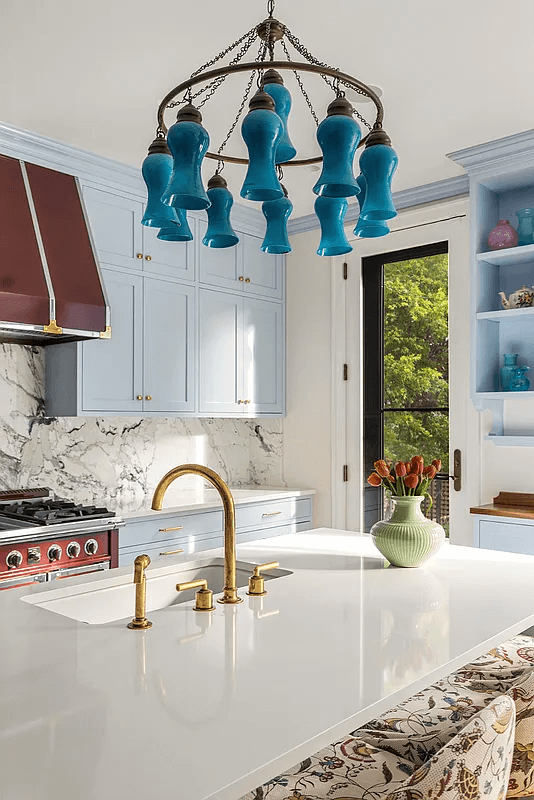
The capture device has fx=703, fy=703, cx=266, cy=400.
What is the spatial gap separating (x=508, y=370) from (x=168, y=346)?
184 cm

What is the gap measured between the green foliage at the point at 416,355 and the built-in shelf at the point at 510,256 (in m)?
0.44

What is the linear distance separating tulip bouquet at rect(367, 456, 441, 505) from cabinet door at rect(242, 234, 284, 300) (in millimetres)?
2561

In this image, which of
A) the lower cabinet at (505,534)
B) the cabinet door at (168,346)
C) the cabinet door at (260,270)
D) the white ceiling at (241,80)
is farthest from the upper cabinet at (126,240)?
the lower cabinet at (505,534)

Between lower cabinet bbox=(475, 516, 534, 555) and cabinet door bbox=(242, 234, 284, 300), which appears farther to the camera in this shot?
cabinet door bbox=(242, 234, 284, 300)

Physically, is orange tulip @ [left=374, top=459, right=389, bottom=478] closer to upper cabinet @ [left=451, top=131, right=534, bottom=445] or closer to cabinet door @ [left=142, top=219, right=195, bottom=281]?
upper cabinet @ [left=451, top=131, right=534, bottom=445]

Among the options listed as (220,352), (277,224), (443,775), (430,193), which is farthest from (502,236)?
(443,775)

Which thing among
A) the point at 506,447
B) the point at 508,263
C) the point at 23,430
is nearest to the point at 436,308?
the point at 508,263

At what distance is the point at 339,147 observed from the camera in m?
1.61

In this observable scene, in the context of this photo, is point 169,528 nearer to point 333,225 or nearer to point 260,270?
point 260,270

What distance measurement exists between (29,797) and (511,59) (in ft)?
9.03

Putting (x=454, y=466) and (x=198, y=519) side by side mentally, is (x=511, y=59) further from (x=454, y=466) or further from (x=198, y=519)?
(x=198, y=519)

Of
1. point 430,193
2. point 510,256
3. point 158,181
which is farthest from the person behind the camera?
point 430,193

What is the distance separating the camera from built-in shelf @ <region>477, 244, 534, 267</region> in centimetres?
346

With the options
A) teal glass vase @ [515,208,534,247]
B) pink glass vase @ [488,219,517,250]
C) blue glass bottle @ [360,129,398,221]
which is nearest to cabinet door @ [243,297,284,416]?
pink glass vase @ [488,219,517,250]
